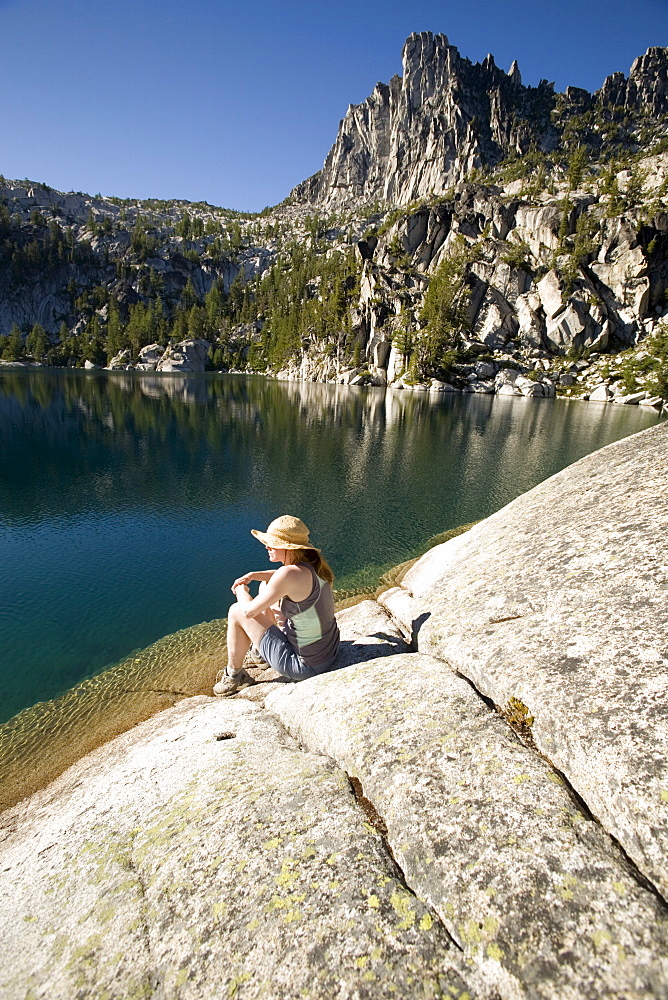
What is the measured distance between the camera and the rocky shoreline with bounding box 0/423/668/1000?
3414mm

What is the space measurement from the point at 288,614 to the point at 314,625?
1.74ft

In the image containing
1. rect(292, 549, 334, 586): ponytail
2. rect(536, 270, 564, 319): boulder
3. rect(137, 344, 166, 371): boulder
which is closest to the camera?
rect(292, 549, 334, 586): ponytail

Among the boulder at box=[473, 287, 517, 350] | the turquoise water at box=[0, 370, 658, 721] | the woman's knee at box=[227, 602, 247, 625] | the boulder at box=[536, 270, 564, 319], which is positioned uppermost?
the boulder at box=[536, 270, 564, 319]

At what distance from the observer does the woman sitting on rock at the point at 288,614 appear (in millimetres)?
7637

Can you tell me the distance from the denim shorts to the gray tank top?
Result: 0.31 ft

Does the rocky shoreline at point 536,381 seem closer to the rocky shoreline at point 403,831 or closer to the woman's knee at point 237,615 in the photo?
the rocky shoreline at point 403,831

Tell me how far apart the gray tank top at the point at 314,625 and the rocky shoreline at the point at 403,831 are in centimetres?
72

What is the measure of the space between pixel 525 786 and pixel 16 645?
1586cm

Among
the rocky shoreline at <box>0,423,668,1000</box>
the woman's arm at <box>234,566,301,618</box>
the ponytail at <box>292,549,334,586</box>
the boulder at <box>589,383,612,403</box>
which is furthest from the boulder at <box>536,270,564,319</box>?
the woman's arm at <box>234,566,301,618</box>

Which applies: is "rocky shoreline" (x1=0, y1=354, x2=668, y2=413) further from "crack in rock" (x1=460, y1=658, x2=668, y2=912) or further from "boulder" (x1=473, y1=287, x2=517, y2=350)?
"crack in rock" (x1=460, y1=658, x2=668, y2=912)

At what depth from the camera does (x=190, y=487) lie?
101 ft

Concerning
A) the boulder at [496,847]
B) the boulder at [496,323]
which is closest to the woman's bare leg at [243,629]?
the boulder at [496,847]

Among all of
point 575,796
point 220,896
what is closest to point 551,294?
point 575,796

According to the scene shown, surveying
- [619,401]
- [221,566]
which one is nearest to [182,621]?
[221,566]
